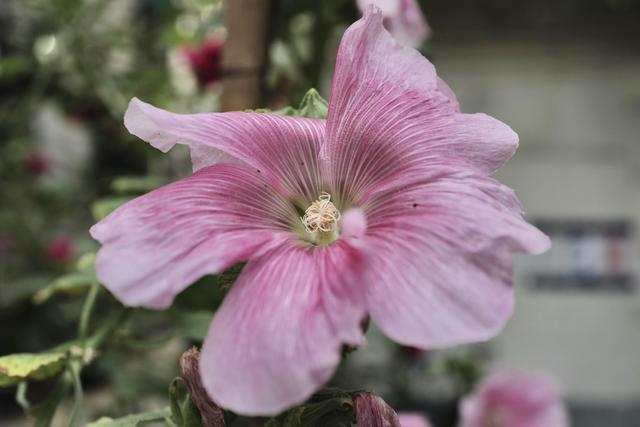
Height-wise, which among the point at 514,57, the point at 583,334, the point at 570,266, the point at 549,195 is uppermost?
the point at 514,57

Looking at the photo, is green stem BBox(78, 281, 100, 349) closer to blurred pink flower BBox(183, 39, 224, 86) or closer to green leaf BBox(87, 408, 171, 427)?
green leaf BBox(87, 408, 171, 427)

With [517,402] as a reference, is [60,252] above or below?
below

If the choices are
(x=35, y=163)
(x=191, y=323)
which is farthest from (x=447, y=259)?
(x=35, y=163)

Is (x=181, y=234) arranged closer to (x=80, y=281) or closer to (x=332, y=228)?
(x=332, y=228)

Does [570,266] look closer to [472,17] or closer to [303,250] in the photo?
[472,17]

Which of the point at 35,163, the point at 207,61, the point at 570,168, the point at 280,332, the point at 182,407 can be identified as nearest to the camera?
the point at 280,332

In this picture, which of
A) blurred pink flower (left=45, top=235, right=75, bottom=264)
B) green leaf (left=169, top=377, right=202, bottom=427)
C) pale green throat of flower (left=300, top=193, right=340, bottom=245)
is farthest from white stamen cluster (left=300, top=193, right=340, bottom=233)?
blurred pink flower (left=45, top=235, right=75, bottom=264)

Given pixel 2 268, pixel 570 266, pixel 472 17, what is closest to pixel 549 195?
pixel 570 266
